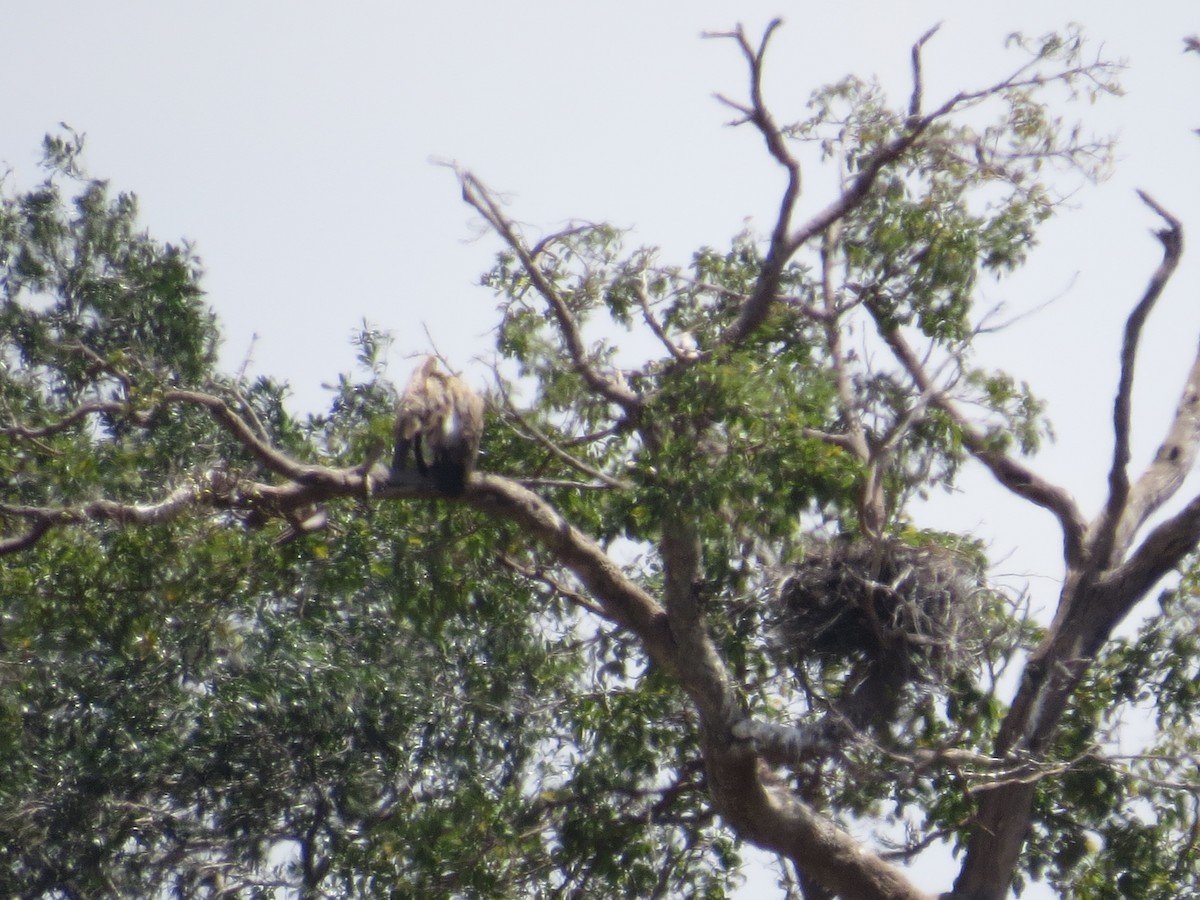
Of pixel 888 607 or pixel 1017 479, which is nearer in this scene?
pixel 888 607

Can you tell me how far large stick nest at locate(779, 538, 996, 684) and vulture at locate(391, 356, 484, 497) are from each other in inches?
71.8

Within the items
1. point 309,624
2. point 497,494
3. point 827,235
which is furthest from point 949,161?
point 309,624

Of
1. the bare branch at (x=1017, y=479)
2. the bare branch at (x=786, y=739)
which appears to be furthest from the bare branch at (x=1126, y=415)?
the bare branch at (x=786, y=739)

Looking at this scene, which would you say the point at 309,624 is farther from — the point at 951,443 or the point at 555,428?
the point at 951,443

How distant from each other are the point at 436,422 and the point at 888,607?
8.53ft

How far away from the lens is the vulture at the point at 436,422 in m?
7.42

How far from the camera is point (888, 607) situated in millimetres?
7488

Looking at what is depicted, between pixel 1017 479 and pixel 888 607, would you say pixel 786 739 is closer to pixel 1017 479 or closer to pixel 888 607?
pixel 888 607

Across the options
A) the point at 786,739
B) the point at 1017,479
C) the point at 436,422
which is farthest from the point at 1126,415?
the point at 436,422

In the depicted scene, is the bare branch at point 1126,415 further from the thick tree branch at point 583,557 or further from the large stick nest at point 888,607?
the thick tree branch at point 583,557

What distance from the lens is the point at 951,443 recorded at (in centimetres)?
764

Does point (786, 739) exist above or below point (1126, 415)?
below

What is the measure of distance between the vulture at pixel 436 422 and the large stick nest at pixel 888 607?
5.99ft

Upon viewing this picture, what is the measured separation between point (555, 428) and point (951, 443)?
2179mm
